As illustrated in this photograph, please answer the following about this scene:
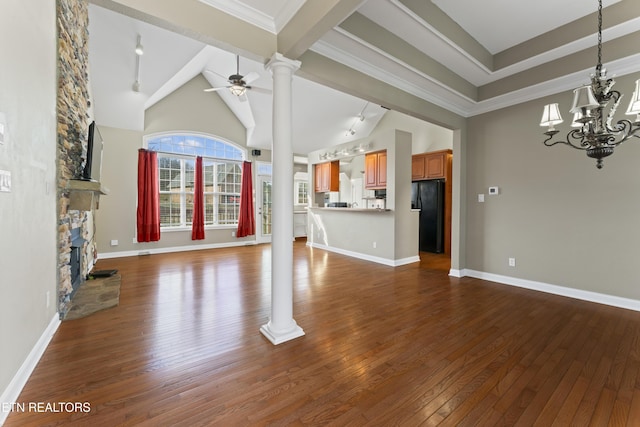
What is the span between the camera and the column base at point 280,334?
2.30m

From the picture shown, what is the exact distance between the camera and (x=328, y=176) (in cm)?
688

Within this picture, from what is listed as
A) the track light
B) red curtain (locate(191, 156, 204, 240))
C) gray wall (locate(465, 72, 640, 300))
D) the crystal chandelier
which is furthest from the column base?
red curtain (locate(191, 156, 204, 240))

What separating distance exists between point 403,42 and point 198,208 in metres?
5.87

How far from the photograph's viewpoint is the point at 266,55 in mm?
2316

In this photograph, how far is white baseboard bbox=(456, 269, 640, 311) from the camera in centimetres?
307

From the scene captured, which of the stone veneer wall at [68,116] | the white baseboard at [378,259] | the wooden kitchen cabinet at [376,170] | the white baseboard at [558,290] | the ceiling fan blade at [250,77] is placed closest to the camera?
the stone veneer wall at [68,116]

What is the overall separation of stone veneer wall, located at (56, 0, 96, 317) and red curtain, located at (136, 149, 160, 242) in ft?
8.10

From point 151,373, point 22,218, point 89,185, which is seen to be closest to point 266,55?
point 22,218

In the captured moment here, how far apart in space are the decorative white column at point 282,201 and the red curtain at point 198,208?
5.15 m

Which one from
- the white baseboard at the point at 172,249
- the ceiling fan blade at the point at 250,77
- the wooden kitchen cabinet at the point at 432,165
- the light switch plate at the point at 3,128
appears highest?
the ceiling fan blade at the point at 250,77

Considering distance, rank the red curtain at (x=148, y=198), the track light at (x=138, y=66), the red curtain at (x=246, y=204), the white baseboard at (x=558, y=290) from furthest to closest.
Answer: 1. the red curtain at (x=246, y=204)
2. the red curtain at (x=148, y=198)
3. the track light at (x=138, y=66)
4. the white baseboard at (x=558, y=290)

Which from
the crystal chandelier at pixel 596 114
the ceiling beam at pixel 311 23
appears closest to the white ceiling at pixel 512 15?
the crystal chandelier at pixel 596 114

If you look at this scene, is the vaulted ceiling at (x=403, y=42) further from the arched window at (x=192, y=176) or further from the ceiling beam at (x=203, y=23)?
the arched window at (x=192, y=176)

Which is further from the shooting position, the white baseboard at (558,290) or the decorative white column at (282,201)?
the white baseboard at (558,290)
